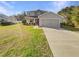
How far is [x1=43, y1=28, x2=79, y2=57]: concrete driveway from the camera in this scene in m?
4.02

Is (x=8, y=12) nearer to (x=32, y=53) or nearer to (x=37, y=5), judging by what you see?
(x=37, y=5)

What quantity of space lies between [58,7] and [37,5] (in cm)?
46

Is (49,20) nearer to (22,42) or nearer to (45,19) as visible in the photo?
(45,19)

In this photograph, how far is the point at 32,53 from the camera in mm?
4074

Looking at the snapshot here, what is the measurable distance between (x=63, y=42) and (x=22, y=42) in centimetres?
89

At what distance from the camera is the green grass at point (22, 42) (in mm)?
4094

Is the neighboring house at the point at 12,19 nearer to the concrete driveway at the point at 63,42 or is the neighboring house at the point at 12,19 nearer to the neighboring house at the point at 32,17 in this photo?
the neighboring house at the point at 32,17

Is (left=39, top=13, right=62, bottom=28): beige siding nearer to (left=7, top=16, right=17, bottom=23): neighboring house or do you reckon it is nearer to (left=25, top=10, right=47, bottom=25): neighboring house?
(left=25, top=10, right=47, bottom=25): neighboring house

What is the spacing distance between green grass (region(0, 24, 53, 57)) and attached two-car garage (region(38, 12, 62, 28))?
0.20 m

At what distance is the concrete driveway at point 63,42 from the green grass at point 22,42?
0.42 ft

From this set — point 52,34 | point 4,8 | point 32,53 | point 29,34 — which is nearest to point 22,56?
point 32,53

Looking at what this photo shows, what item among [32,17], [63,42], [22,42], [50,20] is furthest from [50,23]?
[22,42]

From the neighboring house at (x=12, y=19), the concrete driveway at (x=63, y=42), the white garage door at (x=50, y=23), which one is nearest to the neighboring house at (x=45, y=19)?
the white garage door at (x=50, y=23)

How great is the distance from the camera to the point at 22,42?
164 inches
